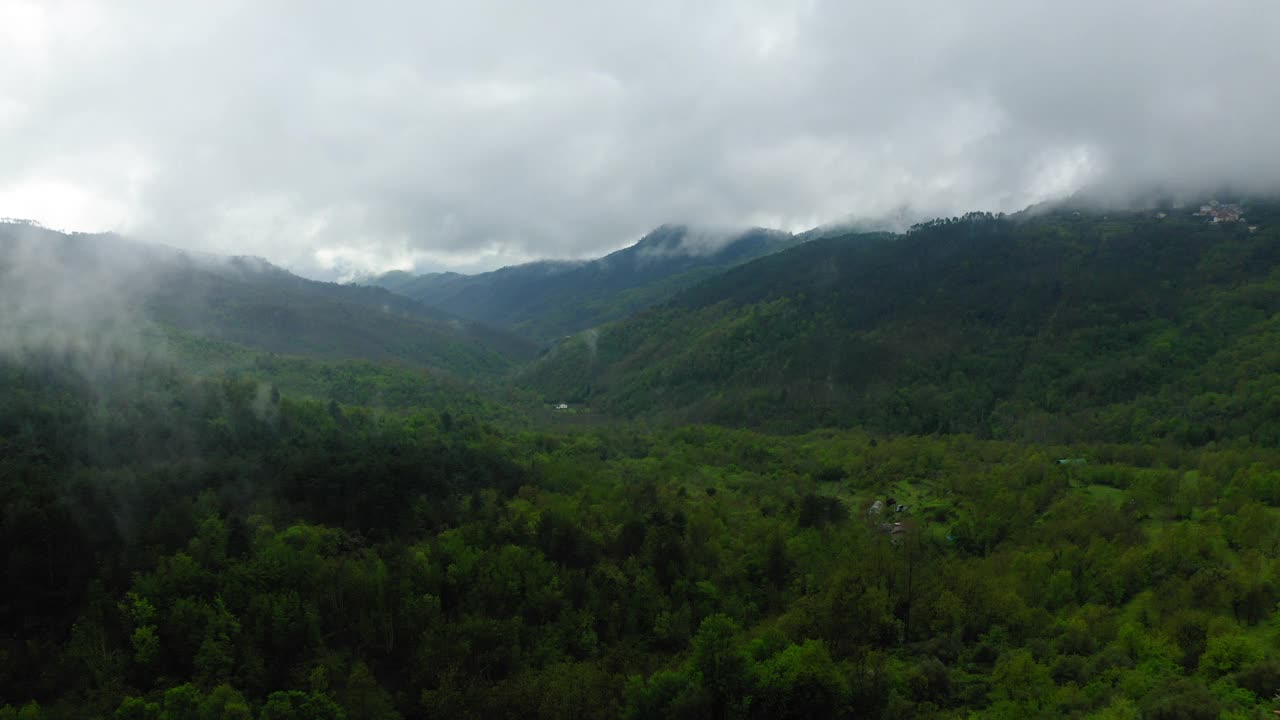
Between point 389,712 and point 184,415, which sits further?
point 184,415

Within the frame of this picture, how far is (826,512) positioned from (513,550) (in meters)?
42.6

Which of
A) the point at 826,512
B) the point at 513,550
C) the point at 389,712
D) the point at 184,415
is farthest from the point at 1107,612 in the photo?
the point at 184,415

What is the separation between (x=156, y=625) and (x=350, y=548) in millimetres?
16011

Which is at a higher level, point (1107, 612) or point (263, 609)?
point (263, 609)

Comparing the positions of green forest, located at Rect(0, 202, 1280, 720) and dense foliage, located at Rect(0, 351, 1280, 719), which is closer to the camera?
dense foliage, located at Rect(0, 351, 1280, 719)

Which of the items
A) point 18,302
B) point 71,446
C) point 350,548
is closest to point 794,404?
point 350,548

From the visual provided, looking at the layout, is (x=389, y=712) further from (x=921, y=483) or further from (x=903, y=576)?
(x=921, y=483)

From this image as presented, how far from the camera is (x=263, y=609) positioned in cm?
4919

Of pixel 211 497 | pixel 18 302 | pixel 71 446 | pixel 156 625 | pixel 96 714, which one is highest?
pixel 18 302

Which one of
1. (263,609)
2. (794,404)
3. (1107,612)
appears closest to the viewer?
(263,609)

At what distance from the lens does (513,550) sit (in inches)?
2431

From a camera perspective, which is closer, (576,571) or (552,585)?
(552,585)

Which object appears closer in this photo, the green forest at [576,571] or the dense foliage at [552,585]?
the dense foliage at [552,585]

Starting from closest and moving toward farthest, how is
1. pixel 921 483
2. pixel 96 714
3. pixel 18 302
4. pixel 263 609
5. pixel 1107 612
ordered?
pixel 96 714 → pixel 263 609 → pixel 1107 612 → pixel 921 483 → pixel 18 302
